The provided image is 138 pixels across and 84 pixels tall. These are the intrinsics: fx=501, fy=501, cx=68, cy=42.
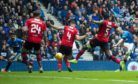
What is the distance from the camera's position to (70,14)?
2786 centimetres

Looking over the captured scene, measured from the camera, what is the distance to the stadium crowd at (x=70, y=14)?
25.3m

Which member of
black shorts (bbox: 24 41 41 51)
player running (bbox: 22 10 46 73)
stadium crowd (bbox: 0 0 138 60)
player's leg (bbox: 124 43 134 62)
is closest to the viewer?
player running (bbox: 22 10 46 73)

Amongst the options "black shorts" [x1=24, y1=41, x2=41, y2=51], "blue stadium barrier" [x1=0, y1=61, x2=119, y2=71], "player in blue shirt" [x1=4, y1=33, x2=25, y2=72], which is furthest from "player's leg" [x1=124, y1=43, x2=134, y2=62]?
"player in blue shirt" [x1=4, y1=33, x2=25, y2=72]

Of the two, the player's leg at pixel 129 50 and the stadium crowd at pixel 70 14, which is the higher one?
the stadium crowd at pixel 70 14

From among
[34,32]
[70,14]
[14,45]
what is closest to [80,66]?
[70,14]

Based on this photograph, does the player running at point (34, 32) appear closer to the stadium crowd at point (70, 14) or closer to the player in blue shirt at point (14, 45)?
the player in blue shirt at point (14, 45)

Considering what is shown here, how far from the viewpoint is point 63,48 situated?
63.7ft

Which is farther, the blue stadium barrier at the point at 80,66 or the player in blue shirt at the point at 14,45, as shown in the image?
the blue stadium barrier at the point at 80,66

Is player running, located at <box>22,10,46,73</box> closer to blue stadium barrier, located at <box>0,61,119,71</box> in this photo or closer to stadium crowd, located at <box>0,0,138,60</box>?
blue stadium barrier, located at <box>0,61,119,71</box>

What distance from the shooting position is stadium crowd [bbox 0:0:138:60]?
25.3 meters

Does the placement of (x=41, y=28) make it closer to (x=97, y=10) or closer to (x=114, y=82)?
(x=114, y=82)

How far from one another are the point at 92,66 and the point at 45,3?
20.9 feet

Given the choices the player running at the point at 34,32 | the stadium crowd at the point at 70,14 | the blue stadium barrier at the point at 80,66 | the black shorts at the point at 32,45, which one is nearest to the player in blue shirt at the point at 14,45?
the blue stadium barrier at the point at 80,66

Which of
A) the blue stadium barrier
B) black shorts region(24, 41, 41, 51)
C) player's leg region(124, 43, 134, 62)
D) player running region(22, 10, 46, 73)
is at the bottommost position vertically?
the blue stadium barrier
